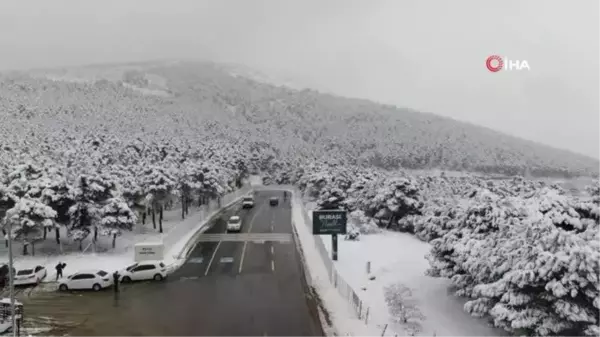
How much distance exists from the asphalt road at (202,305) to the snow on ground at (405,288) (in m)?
3.37

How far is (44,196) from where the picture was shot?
1414 inches

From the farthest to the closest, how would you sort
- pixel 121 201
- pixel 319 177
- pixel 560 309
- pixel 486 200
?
pixel 319 177 < pixel 121 201 < pixel 486 200 < pixel 560 309

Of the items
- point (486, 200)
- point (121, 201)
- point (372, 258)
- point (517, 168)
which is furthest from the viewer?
point (517, 168)

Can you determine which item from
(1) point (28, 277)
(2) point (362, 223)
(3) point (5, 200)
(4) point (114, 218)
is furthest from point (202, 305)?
(2) point (362, 223)

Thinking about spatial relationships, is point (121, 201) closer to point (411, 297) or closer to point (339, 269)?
point (339, 269)

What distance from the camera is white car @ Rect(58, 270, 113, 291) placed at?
26.7 m

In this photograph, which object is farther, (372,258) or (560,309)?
(372,258)

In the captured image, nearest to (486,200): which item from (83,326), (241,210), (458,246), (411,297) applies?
(458,246)

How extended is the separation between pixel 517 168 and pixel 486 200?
191468 millimetres

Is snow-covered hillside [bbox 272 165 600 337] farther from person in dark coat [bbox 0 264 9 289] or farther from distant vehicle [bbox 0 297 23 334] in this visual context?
person in dark coat [bbox 0 264 9 289]

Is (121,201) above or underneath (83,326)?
above

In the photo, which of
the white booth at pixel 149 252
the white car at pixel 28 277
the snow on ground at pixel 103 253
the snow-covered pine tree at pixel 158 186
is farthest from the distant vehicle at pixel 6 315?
the snow-covered pine tree at pixel 158 186

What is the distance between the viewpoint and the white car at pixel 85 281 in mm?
26734

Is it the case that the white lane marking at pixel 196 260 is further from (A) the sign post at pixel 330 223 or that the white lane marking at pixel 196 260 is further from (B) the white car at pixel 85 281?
(A) the sign post at pixel 330 223
